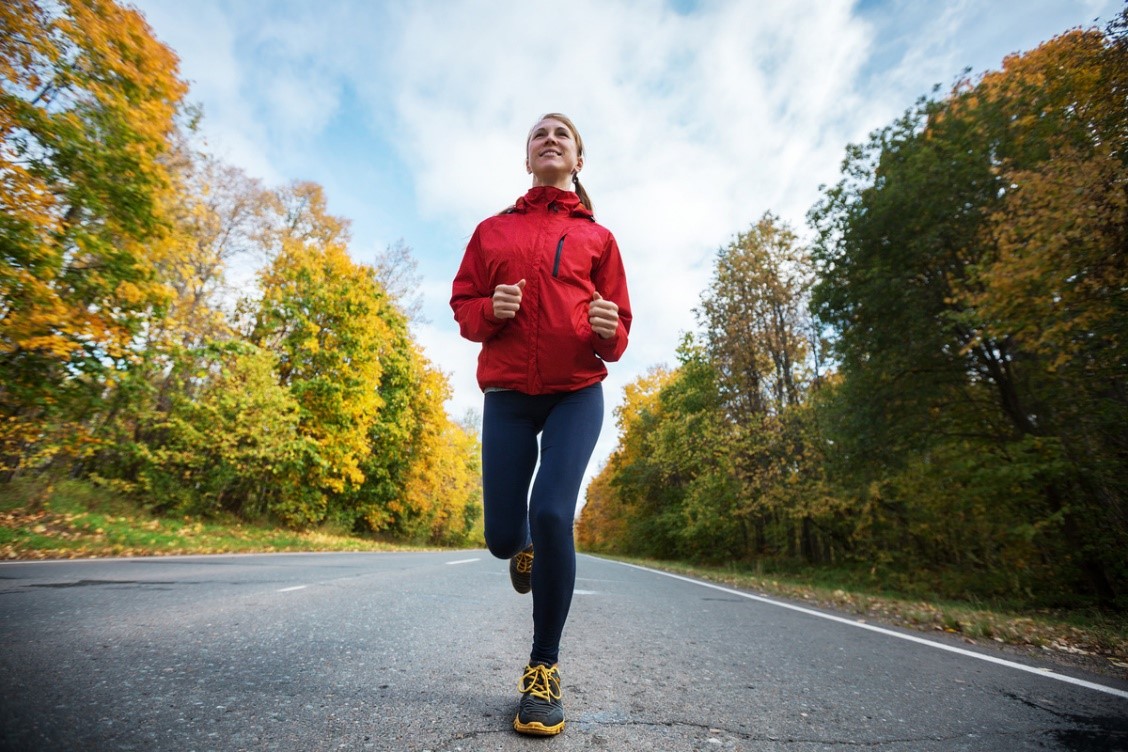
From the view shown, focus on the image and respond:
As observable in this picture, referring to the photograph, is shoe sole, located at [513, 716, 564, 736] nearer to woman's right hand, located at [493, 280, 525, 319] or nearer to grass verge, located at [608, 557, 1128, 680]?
woman's right hand, located at [493, 280, 525, 319]

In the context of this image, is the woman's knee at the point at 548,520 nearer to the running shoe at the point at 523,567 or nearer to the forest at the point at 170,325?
the running shoe at the point at 523,567

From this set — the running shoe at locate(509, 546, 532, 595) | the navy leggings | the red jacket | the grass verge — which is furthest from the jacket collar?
the grass verge

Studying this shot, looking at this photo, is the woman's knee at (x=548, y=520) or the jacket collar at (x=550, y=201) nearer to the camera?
the woman's knee at (x=548, y=520)

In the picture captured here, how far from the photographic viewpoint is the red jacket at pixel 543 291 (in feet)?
7.20

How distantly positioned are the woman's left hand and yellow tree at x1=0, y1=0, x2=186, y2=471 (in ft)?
28.2

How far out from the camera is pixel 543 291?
225cm

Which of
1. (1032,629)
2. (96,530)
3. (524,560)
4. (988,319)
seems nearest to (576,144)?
(524,560)

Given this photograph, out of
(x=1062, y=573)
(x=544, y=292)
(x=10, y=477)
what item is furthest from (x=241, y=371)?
(x=1062, y=573)

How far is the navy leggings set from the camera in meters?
2.00

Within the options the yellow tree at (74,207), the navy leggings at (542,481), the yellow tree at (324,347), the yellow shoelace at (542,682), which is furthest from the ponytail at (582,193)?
the yellow tree at (324,347)

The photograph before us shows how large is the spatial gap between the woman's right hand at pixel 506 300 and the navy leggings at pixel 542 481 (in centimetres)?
35

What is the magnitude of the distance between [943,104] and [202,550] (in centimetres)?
1753

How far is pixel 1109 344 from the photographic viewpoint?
7.28m

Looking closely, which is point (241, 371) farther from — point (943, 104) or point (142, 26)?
point (943, 104)
